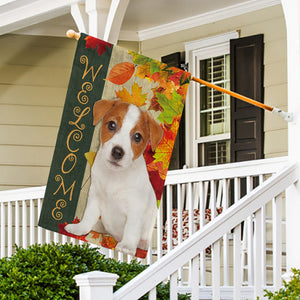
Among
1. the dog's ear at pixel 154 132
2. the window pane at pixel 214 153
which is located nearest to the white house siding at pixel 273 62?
the window pane at pixel 214 153

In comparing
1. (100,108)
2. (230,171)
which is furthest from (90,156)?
(230,171)

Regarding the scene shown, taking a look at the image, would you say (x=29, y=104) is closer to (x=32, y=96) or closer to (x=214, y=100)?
(x=32, y=96)

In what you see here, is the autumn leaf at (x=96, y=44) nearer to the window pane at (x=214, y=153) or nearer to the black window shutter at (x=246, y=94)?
the black window shutter at (x=246, y=94)

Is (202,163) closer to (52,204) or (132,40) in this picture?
(132,40)

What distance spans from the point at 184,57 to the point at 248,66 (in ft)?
3.22

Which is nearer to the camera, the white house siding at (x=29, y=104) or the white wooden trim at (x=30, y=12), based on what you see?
the white wooden trim at (x=30, y=12)

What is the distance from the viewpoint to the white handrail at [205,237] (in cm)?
322

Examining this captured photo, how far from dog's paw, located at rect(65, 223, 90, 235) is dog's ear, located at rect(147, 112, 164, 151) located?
2.18 ft

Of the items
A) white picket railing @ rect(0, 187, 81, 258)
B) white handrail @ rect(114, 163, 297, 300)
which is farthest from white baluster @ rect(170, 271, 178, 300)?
white picket railing @ rect(0, 187, 81, 258)

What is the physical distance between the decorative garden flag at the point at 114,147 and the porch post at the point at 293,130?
637mm

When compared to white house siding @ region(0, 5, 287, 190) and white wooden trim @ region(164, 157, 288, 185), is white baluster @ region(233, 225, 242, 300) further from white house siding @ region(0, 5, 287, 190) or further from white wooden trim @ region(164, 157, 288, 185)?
white house siding @ region(0, 5, 287, 190)

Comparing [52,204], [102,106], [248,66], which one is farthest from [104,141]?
[248,66]

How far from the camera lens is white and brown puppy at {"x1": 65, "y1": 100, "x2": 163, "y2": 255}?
413cm

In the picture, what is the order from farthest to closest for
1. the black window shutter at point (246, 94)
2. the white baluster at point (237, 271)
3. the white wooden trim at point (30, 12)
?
the black window shutter at point (246, 94)
the white wooden trim at point (30, 12)
the white baluster at point (237, 271)
